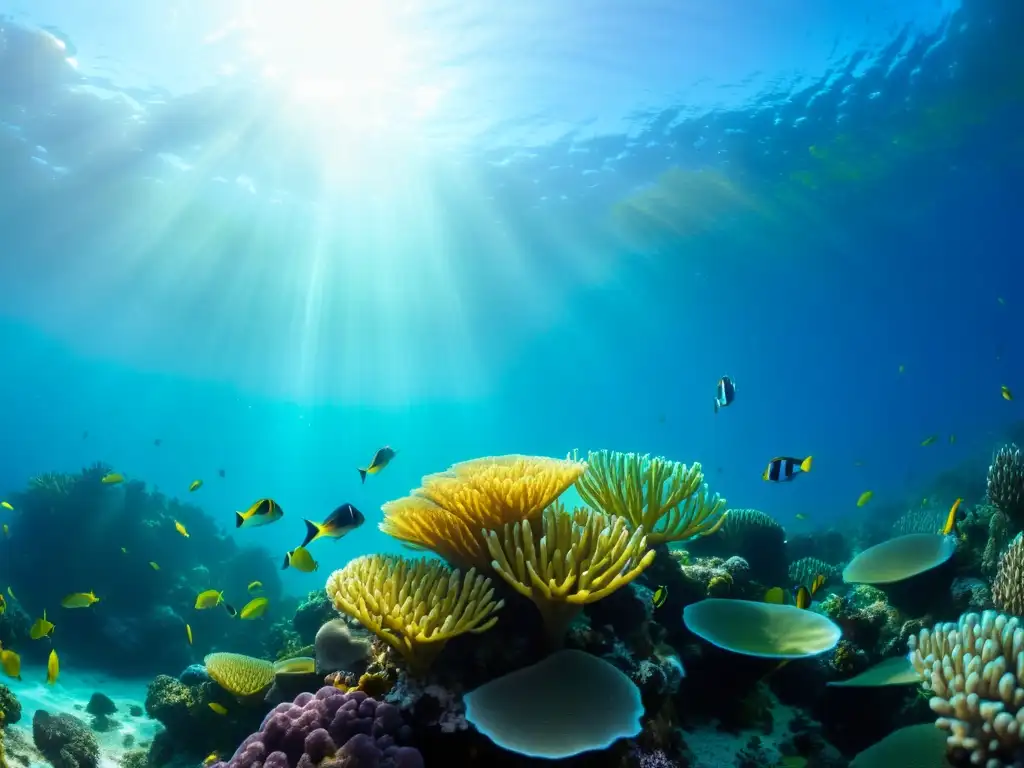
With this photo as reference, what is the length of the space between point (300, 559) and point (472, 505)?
456 centimetres

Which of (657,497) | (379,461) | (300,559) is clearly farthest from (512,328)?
(657,497)

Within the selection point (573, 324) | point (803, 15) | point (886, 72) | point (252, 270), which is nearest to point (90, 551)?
point (252, 270)

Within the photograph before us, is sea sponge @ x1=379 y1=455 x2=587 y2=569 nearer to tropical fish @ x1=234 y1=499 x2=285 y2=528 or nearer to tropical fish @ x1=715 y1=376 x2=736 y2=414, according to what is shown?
tropical fish @ x1=234 y1=499 x2=285 y2=528

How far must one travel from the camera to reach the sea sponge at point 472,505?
348cm

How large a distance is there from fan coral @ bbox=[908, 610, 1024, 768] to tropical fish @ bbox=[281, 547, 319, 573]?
6149 mm

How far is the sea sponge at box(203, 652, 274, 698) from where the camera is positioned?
6.23 metres

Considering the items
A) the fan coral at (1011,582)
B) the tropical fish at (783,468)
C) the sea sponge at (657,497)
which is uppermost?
the tropical fish at (783,468)

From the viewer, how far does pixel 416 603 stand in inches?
129

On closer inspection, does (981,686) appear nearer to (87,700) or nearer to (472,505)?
(472,505)

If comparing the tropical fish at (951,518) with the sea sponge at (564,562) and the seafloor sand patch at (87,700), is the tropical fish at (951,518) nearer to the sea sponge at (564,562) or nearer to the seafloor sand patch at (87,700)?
the sea sponge at (564,562)

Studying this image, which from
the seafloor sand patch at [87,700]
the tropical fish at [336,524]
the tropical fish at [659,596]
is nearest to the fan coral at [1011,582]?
the tropical fish at [659,596]

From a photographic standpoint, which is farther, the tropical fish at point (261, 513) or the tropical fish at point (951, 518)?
the tropical fish at point (261, 513)

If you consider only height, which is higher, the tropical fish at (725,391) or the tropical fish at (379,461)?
the tropical fish at (379,461)

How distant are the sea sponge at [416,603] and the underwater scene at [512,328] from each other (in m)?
0.04
